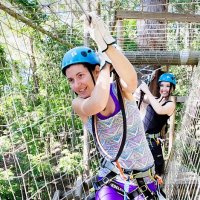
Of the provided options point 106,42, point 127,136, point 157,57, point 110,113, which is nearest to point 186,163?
point 157,57

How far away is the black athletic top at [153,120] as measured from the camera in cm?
268

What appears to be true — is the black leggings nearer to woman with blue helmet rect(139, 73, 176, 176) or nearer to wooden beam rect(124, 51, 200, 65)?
woman with blue helmet rect(139, 73, 176, 176)

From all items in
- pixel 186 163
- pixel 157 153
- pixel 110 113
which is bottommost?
pixel 186 163

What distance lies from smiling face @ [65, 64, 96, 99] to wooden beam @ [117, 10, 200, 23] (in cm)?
197

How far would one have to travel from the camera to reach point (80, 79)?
114 cm

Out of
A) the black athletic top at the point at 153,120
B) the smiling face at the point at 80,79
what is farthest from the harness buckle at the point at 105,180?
the black athletic top at the point at 153,120

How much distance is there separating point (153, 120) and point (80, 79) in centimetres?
165

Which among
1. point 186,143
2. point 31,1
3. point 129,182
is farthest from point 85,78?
point 31,1

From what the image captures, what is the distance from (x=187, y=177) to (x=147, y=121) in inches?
21.0

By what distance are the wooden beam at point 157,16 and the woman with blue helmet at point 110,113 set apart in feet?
6.09

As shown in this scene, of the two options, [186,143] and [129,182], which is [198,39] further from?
[129,182]

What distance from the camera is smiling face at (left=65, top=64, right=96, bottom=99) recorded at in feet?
3.74

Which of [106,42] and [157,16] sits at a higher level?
[157,16]

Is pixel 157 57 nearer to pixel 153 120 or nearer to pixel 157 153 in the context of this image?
pixel 153 120
